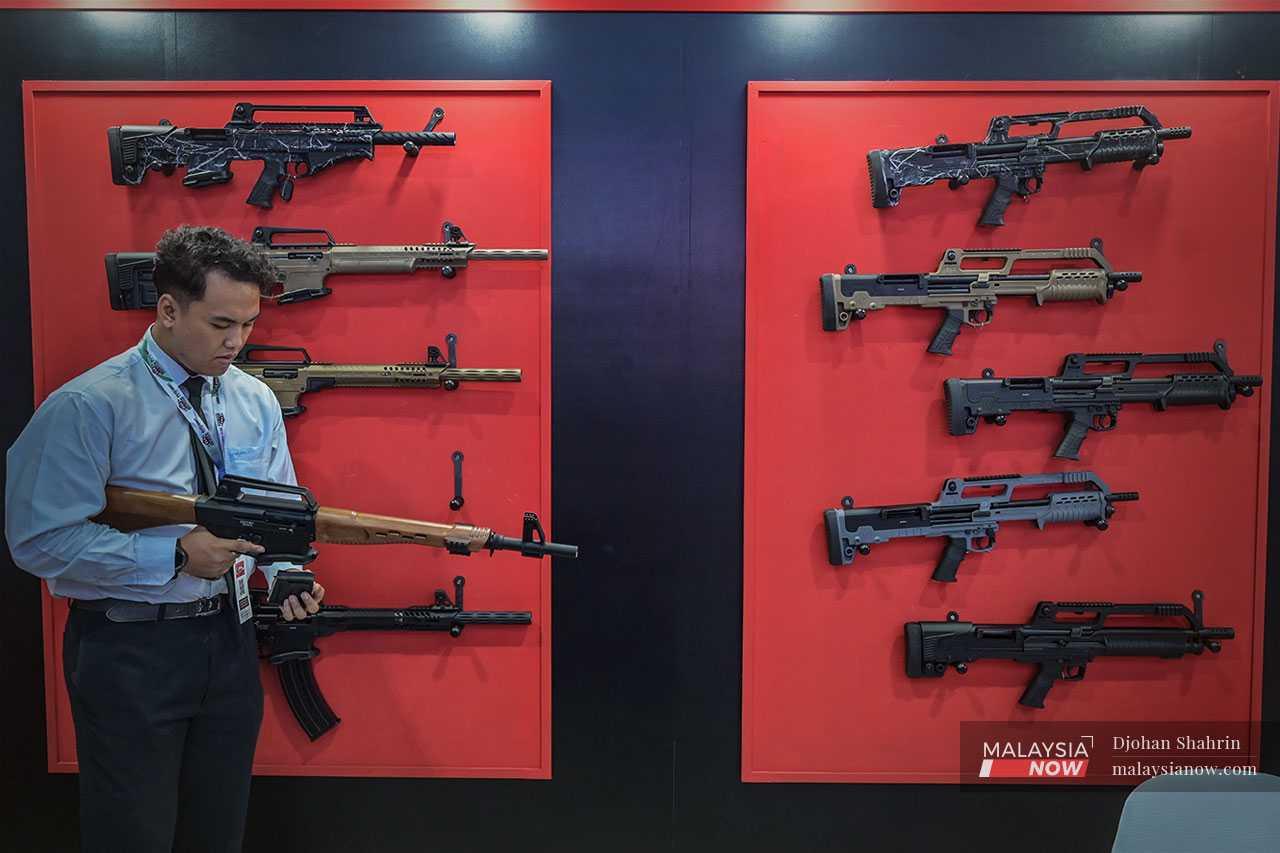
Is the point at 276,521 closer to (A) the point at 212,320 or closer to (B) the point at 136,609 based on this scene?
(B) the point at 136,609

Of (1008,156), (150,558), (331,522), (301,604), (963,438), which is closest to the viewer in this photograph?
(150,558)

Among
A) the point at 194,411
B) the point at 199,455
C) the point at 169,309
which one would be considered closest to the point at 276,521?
the point at 199,455

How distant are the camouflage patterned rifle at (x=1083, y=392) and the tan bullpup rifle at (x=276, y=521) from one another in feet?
6.04

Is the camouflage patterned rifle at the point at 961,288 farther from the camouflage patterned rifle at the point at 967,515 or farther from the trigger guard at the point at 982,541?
the trigger guard at the point at 982,541

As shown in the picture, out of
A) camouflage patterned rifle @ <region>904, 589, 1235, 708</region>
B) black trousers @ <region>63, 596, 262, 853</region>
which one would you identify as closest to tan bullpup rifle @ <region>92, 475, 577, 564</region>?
black trousers @ <region>63, 596, 262, 853</region>

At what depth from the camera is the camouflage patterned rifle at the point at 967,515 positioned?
3.27 m

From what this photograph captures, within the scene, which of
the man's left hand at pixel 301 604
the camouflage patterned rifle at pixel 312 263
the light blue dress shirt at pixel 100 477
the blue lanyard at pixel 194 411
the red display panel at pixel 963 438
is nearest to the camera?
the light blue dress shirt at pixel 100 477

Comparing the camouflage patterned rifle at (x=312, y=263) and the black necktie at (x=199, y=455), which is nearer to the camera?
the black necktie at (x=199, y=455)

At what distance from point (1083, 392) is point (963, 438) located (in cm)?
52

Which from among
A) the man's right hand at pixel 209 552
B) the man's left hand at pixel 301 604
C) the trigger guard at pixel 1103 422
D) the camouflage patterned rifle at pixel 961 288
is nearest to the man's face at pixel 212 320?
the man's right hand at pixel 209 552

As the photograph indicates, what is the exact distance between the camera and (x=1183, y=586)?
337cm

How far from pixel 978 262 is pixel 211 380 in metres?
3.07

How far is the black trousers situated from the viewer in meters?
2.44

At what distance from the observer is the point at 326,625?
3281mm
